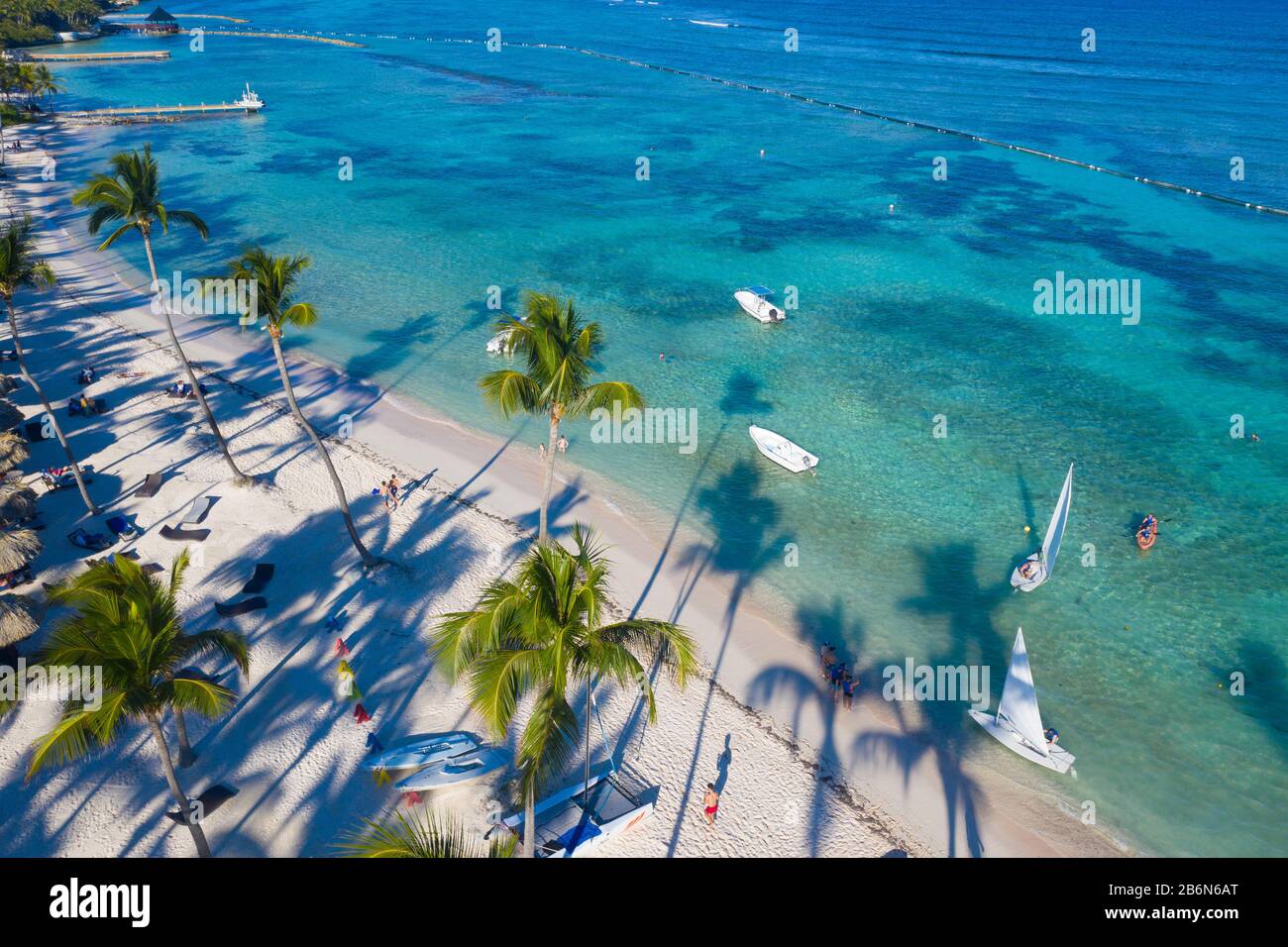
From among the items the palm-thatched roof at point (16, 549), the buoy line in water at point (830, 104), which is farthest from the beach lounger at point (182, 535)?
the buoy line in water at point (830, 104)

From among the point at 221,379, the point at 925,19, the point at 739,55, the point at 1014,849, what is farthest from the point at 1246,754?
the point at 925,19

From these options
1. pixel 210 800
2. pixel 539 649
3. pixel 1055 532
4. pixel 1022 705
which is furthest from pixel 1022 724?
pixel 210 800

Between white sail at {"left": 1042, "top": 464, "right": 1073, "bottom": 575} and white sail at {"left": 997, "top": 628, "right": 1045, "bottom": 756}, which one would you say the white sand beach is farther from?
white sail at {"left": 1042, "top": 464, "right": 1073, "bottom": 575}

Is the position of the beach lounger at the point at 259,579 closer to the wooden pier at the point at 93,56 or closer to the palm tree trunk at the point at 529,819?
the palm tree trunk at the point at 529,819

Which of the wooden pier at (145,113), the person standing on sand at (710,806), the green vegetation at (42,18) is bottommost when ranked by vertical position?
the person standing on sand at (710,806)

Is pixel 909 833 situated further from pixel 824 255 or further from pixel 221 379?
pixel 824 255

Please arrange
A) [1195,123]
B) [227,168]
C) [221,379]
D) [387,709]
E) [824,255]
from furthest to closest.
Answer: [1195,123] → [227,168] → [824,255] → [221,379] → [387,709]
